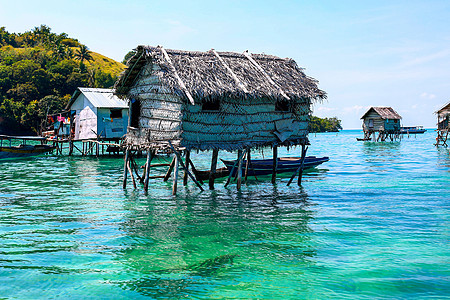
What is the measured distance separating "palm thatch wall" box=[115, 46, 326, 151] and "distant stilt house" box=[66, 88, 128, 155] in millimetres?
18440

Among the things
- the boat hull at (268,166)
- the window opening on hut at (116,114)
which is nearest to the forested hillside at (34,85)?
the window opening on hut at (116,114)

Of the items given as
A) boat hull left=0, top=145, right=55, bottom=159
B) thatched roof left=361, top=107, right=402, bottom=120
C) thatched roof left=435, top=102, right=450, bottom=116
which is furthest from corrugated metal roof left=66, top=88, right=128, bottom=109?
thatched roof left=361, top=107, right=402, bottom=120

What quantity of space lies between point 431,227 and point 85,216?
10360 mm

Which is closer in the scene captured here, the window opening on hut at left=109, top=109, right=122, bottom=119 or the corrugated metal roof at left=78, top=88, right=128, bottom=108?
the corrugated metal roof at left=78, top=88, right=128, bottom=108

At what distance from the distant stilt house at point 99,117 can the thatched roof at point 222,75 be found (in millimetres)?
18519

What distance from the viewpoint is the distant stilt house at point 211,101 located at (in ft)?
49.0

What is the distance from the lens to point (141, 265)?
335 inches

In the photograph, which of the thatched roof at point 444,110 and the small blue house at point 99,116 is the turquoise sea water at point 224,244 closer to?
the small blue house at point 99,116

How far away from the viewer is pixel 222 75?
52.1 ft

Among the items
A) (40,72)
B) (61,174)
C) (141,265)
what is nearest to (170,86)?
(141,265)

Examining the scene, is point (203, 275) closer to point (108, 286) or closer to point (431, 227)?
point (108, 286)

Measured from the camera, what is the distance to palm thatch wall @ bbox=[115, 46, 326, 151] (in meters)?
14.9

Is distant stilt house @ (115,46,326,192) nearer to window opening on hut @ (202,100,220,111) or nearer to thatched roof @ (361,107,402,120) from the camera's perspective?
window opening on hut @ (202,100,220,111)

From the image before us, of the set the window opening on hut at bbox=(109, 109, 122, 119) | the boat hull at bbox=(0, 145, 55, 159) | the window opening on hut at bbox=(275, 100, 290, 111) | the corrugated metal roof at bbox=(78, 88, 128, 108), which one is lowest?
the boat hull at bbox=(0, 145, 55, 159)
